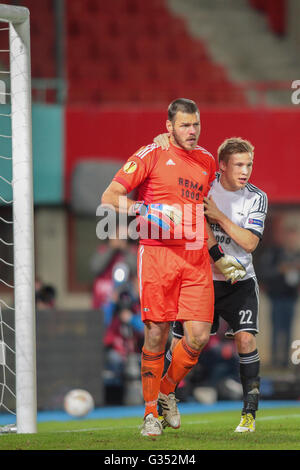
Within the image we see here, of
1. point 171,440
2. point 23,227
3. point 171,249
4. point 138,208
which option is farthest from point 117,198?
point 171,440

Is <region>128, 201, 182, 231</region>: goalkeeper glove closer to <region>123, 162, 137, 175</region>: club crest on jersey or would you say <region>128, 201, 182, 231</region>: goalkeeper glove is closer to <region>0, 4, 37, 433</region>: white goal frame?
<region>123, 162, 137, 175</region>: club crest on jersey

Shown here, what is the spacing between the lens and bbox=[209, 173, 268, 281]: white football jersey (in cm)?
594

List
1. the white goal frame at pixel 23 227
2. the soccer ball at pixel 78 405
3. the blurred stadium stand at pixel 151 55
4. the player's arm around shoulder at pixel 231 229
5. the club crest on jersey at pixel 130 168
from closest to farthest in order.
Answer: the club crest on jersey at pixel 130 168 < the player's arm around shoulder at pixel 231 229 < the white goal frame at pixel 23 227 < the soccer ball at pixel 78 405 < the blurred stadium stand at pixel 151 55

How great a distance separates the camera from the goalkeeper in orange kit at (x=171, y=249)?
220 inches

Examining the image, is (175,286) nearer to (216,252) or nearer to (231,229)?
(216,252)

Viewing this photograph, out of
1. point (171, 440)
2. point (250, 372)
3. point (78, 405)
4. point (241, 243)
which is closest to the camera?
point (171, 440)

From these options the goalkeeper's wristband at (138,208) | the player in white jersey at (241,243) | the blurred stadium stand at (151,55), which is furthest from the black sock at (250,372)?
the blurred stadium stand at (151,55)

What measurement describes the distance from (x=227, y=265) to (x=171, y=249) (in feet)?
1.37

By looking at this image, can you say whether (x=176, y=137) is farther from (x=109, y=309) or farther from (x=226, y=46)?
(x=226, y=46)

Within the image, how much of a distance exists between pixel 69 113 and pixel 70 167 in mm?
744

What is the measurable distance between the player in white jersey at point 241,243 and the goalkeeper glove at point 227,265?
0.08 m

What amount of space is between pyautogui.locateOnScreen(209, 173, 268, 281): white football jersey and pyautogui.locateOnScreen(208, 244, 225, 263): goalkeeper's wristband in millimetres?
96

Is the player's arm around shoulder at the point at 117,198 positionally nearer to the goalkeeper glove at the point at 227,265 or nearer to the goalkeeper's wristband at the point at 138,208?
the goalkeeper's wristband at the point at 138,208

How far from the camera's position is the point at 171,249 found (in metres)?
5.65
